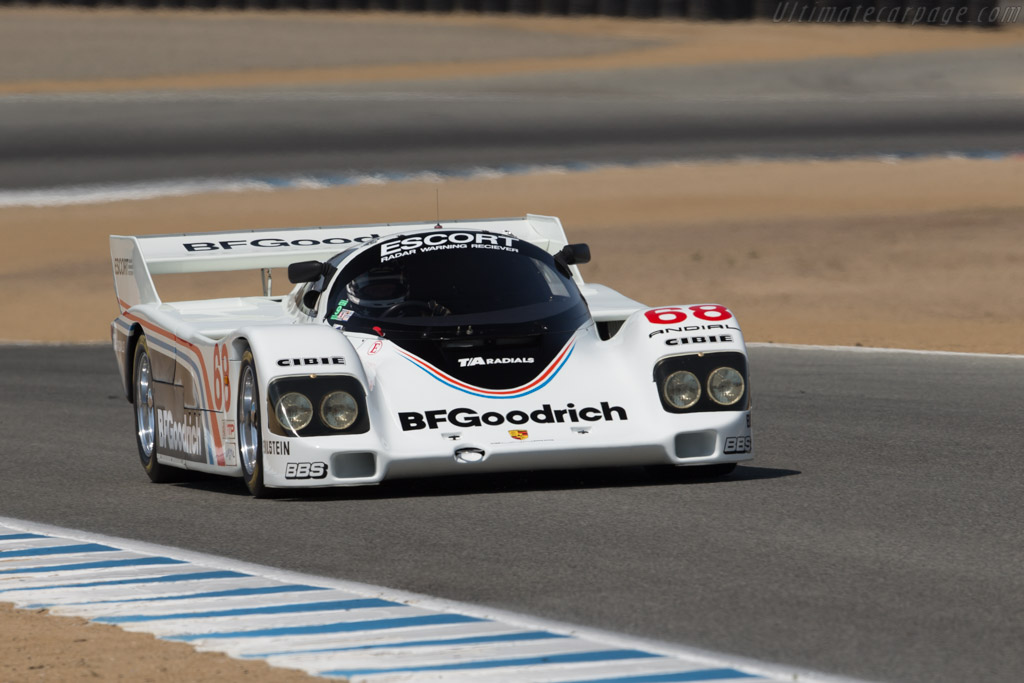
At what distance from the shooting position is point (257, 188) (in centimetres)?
2528

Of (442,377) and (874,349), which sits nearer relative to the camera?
(442,377)

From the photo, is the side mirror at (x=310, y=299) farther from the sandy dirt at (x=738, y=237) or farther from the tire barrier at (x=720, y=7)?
the tire barrier at (x=720, y=7)

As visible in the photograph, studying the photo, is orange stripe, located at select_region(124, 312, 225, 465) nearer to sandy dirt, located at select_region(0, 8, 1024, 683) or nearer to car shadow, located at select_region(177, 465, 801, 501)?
car shadow, located at select_region(177, 465, 801, 501)

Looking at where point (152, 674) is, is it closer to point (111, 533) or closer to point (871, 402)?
point (111, 533)

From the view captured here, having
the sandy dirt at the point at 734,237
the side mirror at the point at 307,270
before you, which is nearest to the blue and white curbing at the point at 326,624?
the side mirror at the point at 307,270

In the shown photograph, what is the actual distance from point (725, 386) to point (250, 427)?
222 centimetres

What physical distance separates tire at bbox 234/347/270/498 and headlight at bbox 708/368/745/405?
2100 millimetres

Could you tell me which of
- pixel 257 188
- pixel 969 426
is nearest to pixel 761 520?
pixel 969 426

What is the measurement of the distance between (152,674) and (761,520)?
3.02m

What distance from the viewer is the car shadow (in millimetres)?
8398

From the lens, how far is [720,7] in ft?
155

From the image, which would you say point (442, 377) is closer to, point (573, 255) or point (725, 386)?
point (725, 386)

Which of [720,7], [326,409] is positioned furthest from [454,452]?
[720,7]

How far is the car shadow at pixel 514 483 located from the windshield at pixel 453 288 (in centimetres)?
73
